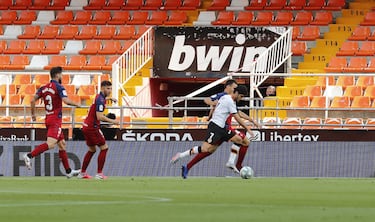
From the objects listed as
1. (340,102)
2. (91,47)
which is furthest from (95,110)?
(91,47)

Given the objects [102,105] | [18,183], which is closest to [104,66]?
[102,105]

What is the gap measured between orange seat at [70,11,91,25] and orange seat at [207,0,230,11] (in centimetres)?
389

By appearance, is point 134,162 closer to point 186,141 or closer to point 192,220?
point 186,141

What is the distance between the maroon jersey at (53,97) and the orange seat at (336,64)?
1401 cm

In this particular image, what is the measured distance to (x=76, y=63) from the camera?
120 feet

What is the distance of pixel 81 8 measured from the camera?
4019cm

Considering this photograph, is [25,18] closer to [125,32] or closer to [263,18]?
[125,32]

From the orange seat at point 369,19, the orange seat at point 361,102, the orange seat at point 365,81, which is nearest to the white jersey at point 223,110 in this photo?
the orange seat at point 361,102

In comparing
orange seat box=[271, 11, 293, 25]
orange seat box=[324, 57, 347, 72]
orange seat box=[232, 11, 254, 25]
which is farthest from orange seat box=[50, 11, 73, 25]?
orange seat box=[324, 57, 347, 72]

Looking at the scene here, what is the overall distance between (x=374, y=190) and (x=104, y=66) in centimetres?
1955

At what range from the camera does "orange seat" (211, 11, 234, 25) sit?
38281 mm

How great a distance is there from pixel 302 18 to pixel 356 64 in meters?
3.73

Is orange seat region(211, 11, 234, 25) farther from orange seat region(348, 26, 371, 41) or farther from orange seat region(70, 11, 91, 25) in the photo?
orange seat region(348, 26, 371, 41)

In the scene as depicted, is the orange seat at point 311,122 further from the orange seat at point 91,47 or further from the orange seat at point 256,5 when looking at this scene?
the orange seat at point 256,5
